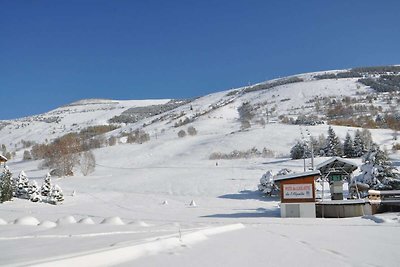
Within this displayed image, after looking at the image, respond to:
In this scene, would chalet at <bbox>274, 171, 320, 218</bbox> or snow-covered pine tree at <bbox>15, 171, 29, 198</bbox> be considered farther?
snow-covered pine tree at <bbox>15, 171, 29, 198</bbox>

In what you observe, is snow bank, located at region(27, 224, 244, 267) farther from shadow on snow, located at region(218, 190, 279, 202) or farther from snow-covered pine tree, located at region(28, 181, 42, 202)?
snow-covered pine tree, located at region(28, 181, 42, 202)

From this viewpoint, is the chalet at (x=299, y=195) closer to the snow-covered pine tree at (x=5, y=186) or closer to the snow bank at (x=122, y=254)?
the snow bank at (x=122, y=254)

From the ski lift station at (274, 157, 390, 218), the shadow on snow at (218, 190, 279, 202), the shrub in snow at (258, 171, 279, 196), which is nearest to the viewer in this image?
the ski lift station at (274, 157, 390, 218)

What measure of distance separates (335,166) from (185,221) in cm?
1090

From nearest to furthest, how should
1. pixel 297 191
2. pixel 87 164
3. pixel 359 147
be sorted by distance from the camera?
pixel 297 191 < pixel 87 164 < pixel 359 147

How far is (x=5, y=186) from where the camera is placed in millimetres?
33781

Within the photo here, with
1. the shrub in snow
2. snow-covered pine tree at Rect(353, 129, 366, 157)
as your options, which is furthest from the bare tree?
snow-covered pine tree at Rect(353, 129, 366, 157)

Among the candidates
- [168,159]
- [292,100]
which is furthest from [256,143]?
[292,100]

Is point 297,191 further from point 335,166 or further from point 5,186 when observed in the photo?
point 5,186

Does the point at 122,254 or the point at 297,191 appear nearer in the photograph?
the point at 122,254

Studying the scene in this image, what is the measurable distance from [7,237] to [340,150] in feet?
215

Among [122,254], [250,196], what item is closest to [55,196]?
[250,196]

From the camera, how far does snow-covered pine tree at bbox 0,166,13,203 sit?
3307cm

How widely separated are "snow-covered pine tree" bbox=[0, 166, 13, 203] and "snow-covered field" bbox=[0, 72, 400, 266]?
0.98 meters
